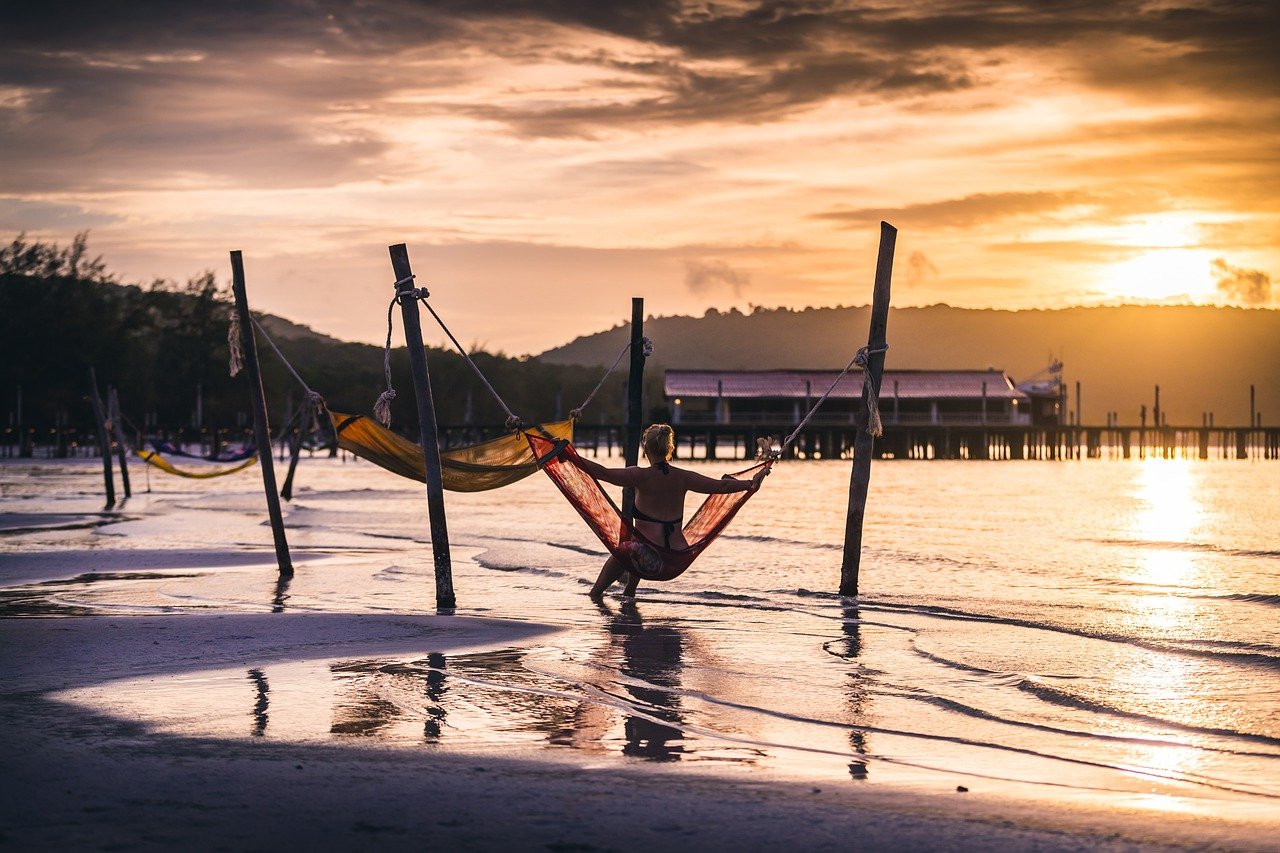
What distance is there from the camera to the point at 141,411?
251 ft

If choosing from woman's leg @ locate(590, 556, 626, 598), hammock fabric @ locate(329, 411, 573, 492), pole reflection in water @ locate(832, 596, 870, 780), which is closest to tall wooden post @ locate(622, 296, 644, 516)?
woman's leg @ locate(590, 556, 626, 598)

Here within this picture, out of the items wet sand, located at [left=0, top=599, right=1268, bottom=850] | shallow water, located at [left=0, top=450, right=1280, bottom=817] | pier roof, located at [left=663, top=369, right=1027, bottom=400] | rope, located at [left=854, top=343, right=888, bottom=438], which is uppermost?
pier roof, located at [left=663, top=369, right=1027, bottom=400]

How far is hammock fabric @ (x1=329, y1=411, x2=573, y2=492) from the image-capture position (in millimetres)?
11070

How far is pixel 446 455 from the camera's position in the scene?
1131 cm

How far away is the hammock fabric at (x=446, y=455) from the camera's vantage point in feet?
36.3

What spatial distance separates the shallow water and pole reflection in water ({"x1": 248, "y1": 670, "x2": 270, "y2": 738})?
0.02 metres

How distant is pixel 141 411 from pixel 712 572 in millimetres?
68015

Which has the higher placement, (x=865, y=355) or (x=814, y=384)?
(x=814, y=384)

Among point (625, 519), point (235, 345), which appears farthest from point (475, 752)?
point (235, 345)

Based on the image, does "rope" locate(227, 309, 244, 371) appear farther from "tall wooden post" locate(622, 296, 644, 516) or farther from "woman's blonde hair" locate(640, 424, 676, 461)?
"woman's blonde hair" locate(640, 424, 676, 461)

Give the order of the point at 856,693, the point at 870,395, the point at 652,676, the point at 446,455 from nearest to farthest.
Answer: the point at 856,693, the point at 652,676, the point at 870,395, the point at 446,455

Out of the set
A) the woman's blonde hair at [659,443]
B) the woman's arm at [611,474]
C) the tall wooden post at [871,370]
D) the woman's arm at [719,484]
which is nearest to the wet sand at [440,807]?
the woman's arm at [611,474]

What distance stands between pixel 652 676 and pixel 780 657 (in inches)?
46.2

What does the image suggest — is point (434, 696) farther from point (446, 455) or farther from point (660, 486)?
point (446, 455)
